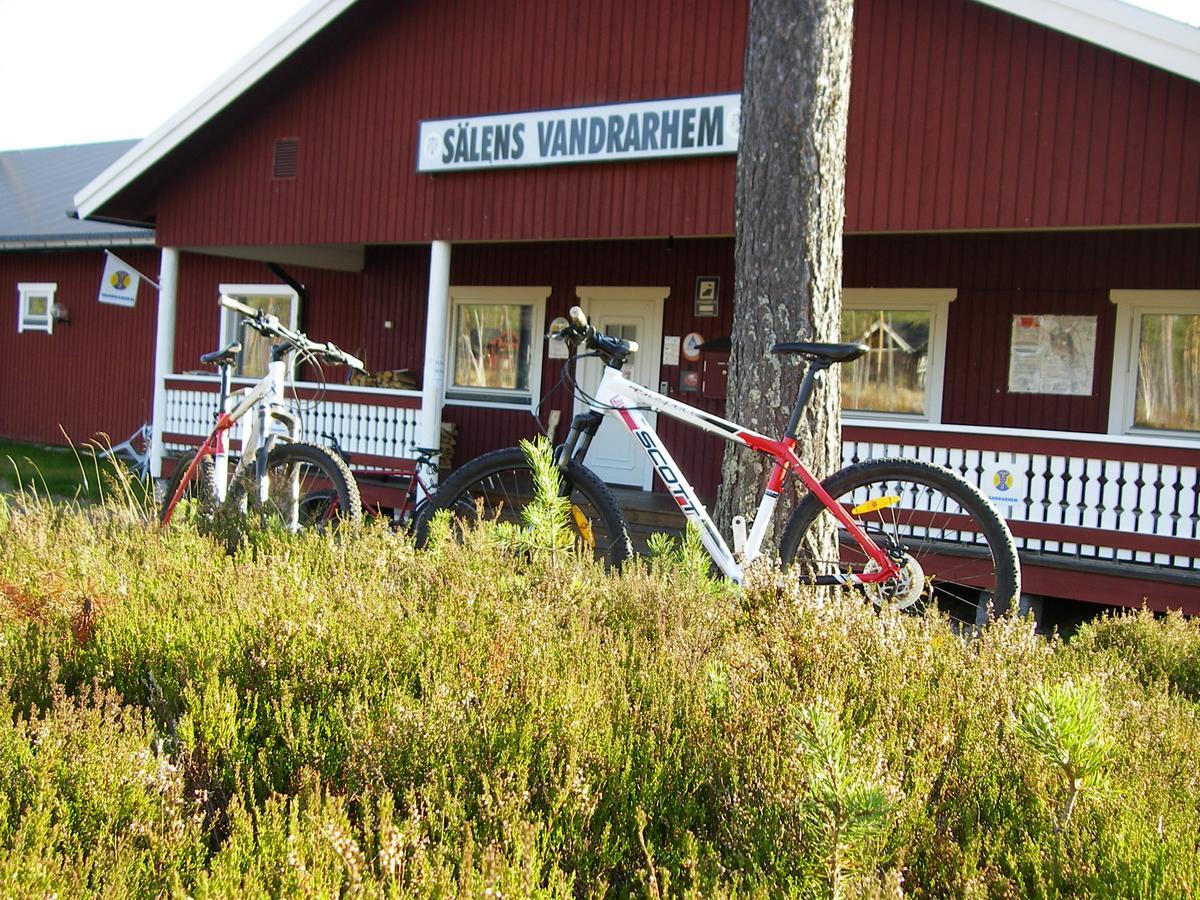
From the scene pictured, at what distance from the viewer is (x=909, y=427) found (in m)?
9.26

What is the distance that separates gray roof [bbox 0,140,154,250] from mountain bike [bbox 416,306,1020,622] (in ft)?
44.8

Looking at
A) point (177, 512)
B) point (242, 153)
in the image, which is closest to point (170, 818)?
point (177, 512)

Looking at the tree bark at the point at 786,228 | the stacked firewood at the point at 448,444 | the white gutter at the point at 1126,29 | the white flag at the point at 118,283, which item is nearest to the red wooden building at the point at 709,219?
the white gutter at the point at 1126,29

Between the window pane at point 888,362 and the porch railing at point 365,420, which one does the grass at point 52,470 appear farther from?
the window pane at point 888,362

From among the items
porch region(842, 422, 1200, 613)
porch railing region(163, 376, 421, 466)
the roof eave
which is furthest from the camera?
the roof eave

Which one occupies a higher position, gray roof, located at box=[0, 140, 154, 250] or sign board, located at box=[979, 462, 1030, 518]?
gray roof, located at box=[0, 140, 154, 250]

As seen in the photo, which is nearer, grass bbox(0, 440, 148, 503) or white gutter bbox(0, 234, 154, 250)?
grass bbox(0, 440, 148, 503)

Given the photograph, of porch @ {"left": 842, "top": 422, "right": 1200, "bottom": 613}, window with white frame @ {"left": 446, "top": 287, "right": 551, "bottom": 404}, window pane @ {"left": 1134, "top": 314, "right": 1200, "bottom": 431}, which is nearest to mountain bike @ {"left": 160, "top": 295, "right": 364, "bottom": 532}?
porch @ {"left": 842, "top": 422, "right": 1200, "bottom": 613}

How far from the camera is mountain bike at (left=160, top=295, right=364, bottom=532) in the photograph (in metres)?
5.55

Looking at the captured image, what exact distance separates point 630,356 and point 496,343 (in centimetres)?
195

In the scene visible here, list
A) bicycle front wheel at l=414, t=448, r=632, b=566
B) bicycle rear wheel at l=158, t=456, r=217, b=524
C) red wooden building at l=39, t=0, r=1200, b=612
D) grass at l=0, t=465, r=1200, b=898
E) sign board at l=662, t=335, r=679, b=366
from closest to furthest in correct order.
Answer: grass at l=0, t=465, r=1200, b=898, bicycle front wheel at l=414, t=448, r=632, b=566, bicycle rear wheel at l=158, t=456, r=217, b=524, red wooden building at l=39, t=0, r=1200, b=612, sign board at l=662, t=335, r=679, b=366

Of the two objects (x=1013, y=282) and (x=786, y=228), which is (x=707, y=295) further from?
(x=786, y=228)

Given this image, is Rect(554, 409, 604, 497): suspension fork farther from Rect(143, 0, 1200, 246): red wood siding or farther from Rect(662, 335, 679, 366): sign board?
Rect(662, 335, 679, 366): sign board

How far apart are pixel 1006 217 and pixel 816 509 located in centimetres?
541
